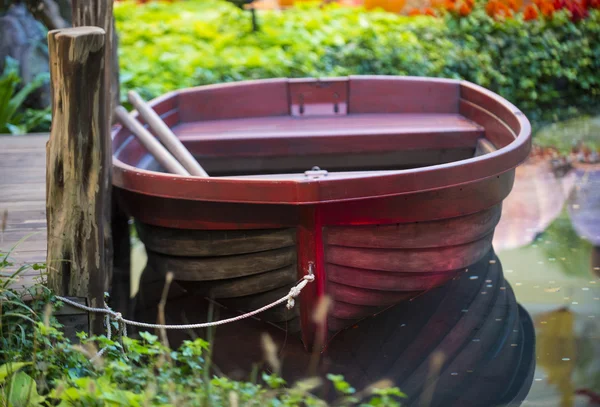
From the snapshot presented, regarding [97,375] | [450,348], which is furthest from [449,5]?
[97,375]

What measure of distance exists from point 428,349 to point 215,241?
1156mm

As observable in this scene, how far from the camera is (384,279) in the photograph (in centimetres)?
389

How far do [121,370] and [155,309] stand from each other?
1.95 m

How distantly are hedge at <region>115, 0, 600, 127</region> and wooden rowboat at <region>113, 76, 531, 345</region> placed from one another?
3012 mm

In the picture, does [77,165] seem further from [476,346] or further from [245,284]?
[476,346]

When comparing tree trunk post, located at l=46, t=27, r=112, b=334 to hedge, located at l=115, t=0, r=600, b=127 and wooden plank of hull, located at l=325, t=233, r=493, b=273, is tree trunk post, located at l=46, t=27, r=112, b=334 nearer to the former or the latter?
wooden plank of hull, located at l=325, t=233, r=493, b=273

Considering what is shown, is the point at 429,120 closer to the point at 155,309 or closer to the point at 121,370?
the point at 155,309

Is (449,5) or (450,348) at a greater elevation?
(449,5)

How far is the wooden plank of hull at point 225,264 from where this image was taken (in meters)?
3.75

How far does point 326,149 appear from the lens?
505 cm

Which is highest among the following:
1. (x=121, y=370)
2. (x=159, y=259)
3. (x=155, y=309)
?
(x=121, y=370)

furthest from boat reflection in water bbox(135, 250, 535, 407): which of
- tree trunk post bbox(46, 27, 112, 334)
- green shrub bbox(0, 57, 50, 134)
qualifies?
green shrub bbox(0, 57, 50, 134)

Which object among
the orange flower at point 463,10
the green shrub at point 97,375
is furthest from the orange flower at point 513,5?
the green shrub at point 97,375

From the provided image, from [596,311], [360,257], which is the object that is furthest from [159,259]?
[596,311]
